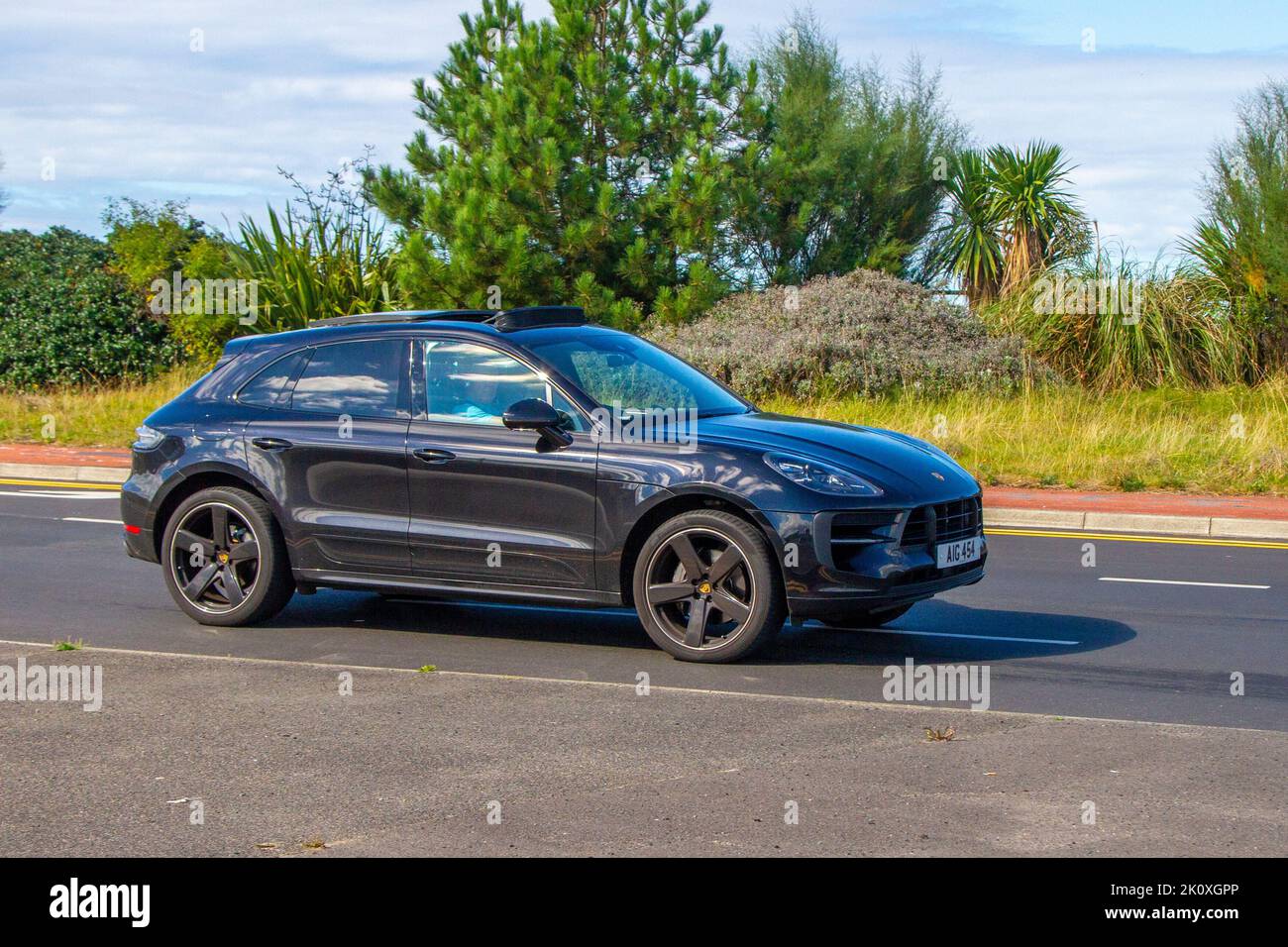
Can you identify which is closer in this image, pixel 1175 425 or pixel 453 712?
pixel 453 712

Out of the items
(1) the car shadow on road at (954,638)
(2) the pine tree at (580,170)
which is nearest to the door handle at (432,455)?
(1) the car shadow on road at (954,638)

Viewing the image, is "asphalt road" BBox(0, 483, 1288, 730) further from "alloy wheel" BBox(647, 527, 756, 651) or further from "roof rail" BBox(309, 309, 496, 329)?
"roof rail" BBox(309, 309, 496, 329)

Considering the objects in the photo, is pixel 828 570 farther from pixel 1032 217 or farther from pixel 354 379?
pixel 1032 217

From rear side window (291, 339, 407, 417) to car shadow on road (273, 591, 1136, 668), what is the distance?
1.32 m

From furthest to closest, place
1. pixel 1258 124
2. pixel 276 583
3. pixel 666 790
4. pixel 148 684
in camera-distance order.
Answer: pixel 1258 124, pixel 276 583, pixel 148 684, pixel 666 790

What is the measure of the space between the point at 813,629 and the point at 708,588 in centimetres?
147

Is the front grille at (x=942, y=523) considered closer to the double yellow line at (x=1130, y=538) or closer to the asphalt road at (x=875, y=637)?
the asphalt road at (x=875, y=637)

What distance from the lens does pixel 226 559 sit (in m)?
8.76

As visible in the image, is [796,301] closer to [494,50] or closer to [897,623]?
[494,50]

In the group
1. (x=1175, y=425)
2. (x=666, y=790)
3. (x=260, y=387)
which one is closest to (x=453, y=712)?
(x=666, y=790)

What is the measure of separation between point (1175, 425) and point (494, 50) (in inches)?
539

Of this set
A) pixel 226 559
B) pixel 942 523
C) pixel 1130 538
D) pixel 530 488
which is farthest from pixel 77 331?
pixel 942 523

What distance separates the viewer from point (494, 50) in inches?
1049
